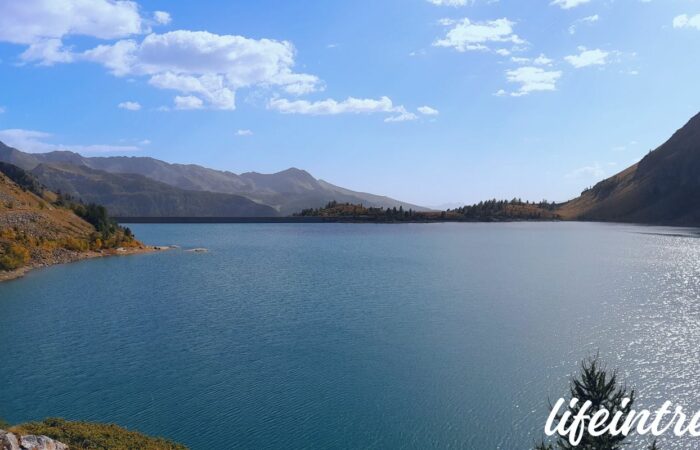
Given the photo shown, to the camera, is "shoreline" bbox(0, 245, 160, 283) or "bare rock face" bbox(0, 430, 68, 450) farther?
"shoreline" bbox(0, 245, 160, 283)

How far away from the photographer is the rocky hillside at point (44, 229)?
7144 cm

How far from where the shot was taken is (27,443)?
49.6 ft

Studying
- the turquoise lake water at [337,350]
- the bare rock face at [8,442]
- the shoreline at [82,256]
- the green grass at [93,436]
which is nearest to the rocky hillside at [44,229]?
the shoreline at [82,256]

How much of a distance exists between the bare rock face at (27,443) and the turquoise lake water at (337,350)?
20.9 ft

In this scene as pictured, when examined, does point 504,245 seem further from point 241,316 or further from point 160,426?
point 160,426

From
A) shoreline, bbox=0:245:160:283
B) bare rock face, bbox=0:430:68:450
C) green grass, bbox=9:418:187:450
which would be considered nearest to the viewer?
bare rock face, bbox=0:430:68:450

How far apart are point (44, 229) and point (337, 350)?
67.5 m

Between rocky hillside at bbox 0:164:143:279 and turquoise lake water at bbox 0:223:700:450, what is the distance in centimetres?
882

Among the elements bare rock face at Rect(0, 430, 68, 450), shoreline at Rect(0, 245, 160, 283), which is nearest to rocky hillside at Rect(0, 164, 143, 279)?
shoreline at Rect(0, 245, 160, 283)

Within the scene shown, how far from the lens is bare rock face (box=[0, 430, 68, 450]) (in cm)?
1436

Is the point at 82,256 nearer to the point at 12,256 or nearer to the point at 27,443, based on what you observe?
the point at 12,256

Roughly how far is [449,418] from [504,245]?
92925mm

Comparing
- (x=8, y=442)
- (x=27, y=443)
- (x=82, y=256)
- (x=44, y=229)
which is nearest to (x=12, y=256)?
(x=44, y=229)

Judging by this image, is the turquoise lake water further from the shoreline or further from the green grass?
the green grass
